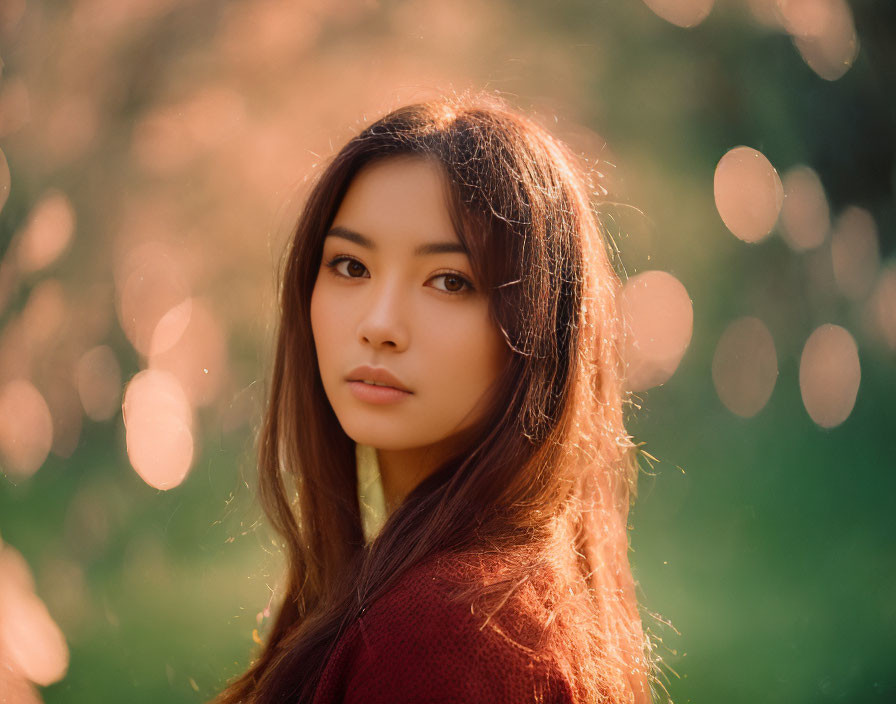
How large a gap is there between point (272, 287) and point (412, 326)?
0.90 m

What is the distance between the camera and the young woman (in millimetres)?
987

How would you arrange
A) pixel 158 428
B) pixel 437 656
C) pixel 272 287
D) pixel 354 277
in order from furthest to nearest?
pixel 158 428 → pixel 272 287 → pixel 354 277 → pixel 437 656

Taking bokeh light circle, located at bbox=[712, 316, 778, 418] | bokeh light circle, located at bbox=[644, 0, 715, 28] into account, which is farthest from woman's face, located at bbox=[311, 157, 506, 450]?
bokeh light circle, located at bbox=[644, 0, 715, 28]

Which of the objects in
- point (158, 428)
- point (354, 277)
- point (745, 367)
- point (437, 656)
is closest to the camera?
point (437, 656)

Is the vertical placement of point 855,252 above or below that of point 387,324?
above

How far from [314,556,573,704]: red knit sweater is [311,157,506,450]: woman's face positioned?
0.32m

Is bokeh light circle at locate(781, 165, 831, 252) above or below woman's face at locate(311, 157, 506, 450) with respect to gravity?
above

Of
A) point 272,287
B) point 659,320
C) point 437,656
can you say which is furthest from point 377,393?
point 659,320

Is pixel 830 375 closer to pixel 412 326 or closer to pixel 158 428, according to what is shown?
pixel 412 326

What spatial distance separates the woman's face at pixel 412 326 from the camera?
4.03 ft

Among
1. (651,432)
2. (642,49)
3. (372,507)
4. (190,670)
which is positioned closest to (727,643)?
(651,432)

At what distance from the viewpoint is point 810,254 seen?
2.43 metres

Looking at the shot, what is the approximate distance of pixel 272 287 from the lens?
79.9 inches

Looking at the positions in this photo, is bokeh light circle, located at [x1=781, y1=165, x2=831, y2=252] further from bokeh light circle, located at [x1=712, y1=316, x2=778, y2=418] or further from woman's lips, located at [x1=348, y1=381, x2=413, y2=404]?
woman's lips, located at [x1=348, y1=381, x2=413, y2=404]
